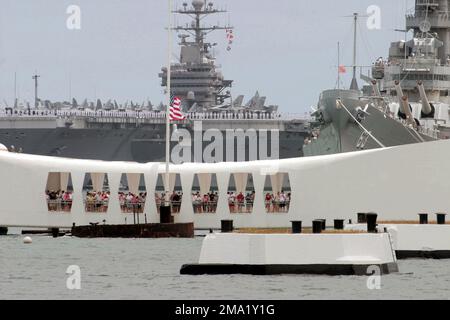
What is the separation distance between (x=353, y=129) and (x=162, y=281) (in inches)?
1890

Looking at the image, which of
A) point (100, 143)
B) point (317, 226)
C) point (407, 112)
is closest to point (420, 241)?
point (317, 226)

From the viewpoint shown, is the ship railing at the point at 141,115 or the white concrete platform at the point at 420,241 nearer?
the white concrete platform at the point at 420,241

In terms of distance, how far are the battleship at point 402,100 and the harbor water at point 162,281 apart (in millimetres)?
34359

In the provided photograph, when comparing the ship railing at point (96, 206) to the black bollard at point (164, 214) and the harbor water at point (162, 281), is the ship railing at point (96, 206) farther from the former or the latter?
the harbor water at point (162, 281)

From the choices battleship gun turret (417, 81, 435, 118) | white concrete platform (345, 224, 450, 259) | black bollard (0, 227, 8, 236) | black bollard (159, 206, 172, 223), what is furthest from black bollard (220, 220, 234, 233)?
battleship gun turret (417, 81, 435, 118)

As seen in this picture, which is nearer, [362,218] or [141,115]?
[362,218]

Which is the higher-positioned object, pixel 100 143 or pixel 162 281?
pixel 100 143

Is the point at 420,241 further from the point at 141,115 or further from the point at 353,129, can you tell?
the point at 141,115

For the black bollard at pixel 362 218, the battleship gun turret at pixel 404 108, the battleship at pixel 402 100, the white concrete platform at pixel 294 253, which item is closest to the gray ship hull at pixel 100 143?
the battleship at pixel 402 100

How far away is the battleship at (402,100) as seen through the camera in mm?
82688

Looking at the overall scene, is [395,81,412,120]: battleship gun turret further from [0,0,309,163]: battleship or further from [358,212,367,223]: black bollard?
[0,0,309,163]: battleship

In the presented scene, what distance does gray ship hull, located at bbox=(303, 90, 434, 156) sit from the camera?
82.1 meters

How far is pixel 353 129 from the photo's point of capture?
86.2m

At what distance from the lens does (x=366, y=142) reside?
276ft
